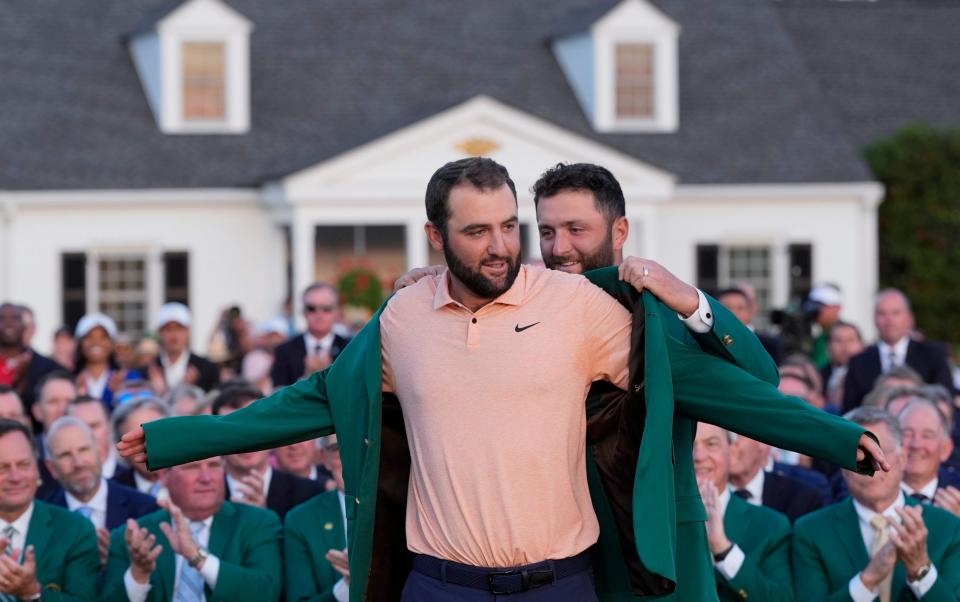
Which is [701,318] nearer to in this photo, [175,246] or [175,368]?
[175,368]

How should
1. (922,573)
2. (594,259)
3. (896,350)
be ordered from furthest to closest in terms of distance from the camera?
(896,350) < (922,573) < (594,259)

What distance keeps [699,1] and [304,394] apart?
989 inches

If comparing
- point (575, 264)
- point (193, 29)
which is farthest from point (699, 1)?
point (575, 264)

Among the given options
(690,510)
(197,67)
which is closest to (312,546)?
(690,510)

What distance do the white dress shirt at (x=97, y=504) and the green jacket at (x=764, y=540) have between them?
3035 mm

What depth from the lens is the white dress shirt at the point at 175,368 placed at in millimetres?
14312

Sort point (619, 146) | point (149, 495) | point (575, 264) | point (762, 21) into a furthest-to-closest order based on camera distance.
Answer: point (762, 21), point (619, 146), point (149, 495), point (575, 264)

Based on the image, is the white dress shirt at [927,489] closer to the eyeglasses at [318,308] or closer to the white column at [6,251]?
the eyeglasses at [318,308]

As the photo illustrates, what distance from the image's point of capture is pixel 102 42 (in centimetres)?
2758

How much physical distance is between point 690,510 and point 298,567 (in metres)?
2.77

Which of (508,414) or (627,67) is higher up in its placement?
(627,67)

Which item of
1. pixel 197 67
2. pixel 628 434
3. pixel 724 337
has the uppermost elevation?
pixel 197 67

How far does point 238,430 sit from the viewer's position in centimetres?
541

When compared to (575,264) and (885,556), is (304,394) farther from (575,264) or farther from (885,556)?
(885,556)
